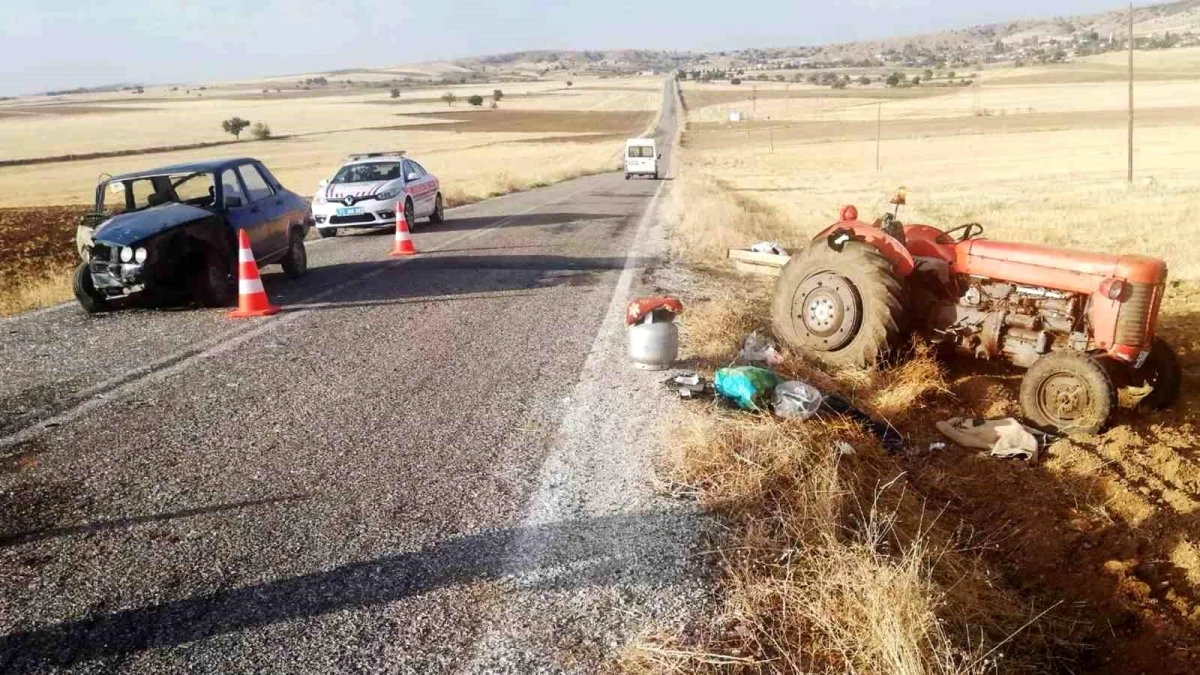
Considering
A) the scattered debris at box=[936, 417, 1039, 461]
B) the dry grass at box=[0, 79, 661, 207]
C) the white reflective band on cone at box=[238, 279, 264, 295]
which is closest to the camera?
the scattered debris at box=[936, 417, 1039, 461]

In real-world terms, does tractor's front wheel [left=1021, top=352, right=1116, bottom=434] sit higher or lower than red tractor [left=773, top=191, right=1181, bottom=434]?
lower

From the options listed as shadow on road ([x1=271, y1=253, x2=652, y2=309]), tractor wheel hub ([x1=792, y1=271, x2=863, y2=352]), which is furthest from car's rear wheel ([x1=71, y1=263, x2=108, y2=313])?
tractor wheel hub ([x1=792, y1=271, x2=863, y2=352])

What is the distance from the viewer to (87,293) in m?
8.58

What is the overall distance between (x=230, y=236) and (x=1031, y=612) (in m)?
8.54

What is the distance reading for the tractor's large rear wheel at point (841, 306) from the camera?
6.46 meters

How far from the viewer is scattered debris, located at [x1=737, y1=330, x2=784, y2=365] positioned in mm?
6512

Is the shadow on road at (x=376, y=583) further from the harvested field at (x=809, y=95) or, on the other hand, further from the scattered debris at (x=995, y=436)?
the harvested field at (x=809, y=95)

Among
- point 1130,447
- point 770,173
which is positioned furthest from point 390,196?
point 770,173

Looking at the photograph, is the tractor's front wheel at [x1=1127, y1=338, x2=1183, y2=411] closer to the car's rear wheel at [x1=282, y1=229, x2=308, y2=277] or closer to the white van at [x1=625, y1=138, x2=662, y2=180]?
the car's rear wheel at [x1=282, y1=229, x2=308, y2=277]

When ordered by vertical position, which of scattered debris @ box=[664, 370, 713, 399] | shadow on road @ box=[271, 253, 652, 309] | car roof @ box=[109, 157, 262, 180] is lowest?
scattered debris @ box=[664, 370, 713, 399]

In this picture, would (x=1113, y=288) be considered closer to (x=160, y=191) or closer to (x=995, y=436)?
(x=995, y=436)

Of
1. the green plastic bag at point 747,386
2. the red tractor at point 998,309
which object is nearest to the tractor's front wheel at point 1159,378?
the red tractor at point 998,309

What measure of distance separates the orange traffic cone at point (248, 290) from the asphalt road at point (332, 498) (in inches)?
12.9

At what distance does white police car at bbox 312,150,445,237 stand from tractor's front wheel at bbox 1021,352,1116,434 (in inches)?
435
